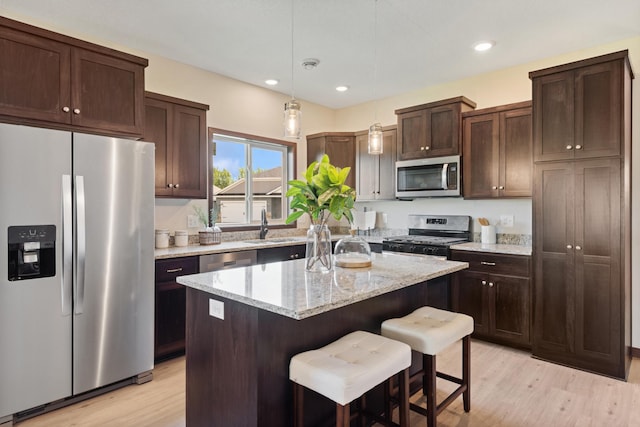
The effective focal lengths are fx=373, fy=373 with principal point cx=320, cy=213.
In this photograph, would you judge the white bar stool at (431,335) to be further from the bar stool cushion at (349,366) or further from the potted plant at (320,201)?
the potted plant at (320,201)

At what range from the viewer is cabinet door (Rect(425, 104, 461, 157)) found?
3.98 meters

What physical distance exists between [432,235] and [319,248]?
270 cm

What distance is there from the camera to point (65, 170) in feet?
7.76

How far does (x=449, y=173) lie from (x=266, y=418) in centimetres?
317

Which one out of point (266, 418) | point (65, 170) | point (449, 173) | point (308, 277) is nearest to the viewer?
point (266, 418)

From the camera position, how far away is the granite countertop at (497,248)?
11.1 ft

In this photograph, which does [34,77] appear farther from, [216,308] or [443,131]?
[443,131]

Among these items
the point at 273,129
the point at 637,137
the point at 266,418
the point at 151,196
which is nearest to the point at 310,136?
the point at 273,129

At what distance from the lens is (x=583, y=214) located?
2.98 metres

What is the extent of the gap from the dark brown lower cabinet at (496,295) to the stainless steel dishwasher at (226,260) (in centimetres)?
202

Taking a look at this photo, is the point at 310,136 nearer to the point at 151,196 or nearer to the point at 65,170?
the point at 151,196

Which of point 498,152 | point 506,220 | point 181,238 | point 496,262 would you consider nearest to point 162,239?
point 181,238

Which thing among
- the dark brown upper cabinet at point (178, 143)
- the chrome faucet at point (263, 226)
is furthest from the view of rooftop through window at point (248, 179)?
the dark brown upper cabinet at point (178, 143)

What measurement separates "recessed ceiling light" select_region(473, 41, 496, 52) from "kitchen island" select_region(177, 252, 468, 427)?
233 centimetres
